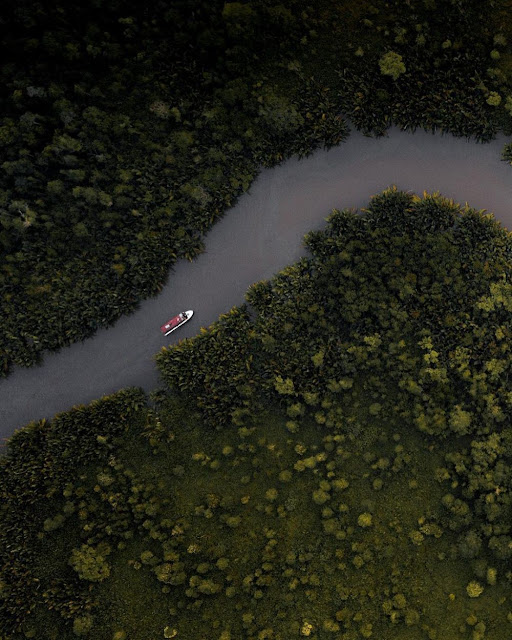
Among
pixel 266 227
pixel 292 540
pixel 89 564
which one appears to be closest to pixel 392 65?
pixel 266 227

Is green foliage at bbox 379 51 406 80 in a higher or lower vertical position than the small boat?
higher

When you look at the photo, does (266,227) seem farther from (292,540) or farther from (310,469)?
(292,540)

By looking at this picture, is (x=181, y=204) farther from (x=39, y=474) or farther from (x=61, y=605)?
(x=61, y=605)

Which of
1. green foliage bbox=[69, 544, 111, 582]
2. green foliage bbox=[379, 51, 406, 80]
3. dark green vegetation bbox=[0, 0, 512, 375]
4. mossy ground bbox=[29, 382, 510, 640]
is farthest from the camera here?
green foliage bbox=[379, 51, 406, 80]

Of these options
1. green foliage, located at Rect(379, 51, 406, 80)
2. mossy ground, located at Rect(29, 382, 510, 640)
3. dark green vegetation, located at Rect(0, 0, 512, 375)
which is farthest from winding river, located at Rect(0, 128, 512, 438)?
mossy ground, located at Rect(29, 382, 510, 640)

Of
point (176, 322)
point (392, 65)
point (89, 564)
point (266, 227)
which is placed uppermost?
point (392, 65)

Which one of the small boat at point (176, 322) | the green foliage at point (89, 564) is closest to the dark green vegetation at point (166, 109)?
the small boat at point (176, 322)

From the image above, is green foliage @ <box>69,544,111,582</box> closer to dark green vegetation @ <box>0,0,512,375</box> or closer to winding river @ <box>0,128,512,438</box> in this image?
winding river @ <box>0,128,512,438</box>
